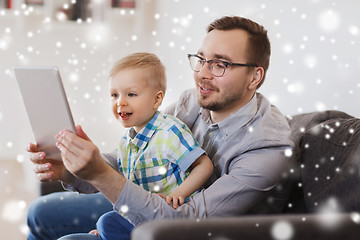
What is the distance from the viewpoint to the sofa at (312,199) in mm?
806

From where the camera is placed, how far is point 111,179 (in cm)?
113

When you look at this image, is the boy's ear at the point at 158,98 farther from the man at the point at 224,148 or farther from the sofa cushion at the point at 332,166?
the sofa cushion at the point at 332,166

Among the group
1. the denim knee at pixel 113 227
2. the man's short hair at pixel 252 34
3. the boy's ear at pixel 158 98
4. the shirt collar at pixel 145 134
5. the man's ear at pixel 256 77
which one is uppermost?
the man's short hair at pixel 252 34

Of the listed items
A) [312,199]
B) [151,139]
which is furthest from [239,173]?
[151,139]

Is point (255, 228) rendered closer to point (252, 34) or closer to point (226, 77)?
point (226, 77)

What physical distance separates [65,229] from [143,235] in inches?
37.2

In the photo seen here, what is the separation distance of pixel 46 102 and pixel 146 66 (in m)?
0.41

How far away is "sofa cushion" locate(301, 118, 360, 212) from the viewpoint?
44.3 inches

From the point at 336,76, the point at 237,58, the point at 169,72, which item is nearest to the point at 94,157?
the point at 237,58

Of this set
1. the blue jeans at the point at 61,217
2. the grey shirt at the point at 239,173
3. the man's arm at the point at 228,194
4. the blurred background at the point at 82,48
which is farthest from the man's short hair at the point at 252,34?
the blurred background at the point at 82,48

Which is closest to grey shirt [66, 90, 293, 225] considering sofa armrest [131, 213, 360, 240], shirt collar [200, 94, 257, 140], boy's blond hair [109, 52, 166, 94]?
shirt collar [200, 94, 257, 140]

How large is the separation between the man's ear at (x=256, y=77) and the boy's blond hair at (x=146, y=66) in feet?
0.99

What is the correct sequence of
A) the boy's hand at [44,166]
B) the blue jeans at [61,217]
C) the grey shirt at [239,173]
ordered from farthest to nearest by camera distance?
1. the blue jeans at [61,217]
2. the boy's hand at [44,166]
3. the grey shirt at [239,173]

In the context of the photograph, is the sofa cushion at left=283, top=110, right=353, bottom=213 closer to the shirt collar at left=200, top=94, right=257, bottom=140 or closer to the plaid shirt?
the shirt collar at left=200, top=94, right=257, bottom=140
